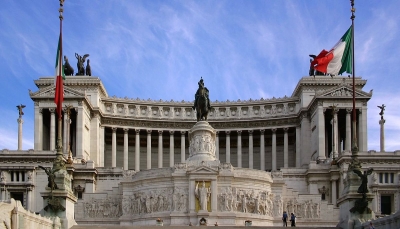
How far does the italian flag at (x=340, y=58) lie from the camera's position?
58.1 m

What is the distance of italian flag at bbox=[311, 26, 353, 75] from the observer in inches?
2286

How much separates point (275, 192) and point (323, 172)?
15842 millimetres

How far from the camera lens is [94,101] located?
353ft

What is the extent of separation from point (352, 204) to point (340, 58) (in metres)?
14.5

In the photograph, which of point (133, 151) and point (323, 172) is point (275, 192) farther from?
point (133, 151)

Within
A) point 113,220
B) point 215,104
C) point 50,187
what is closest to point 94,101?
point 215,104

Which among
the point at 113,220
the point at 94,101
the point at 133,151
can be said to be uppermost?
the point at 94,101

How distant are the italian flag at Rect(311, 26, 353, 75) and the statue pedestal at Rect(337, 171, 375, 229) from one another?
11.6m

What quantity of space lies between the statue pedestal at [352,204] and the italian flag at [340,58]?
1156 cm

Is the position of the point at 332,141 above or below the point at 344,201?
above

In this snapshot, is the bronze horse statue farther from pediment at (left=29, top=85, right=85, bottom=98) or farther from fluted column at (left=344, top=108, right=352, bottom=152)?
fluted column at (left=344, top=108, right=352, bottom=152)

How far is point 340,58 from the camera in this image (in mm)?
58875

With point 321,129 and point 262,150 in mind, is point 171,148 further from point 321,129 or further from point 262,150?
point 321,129

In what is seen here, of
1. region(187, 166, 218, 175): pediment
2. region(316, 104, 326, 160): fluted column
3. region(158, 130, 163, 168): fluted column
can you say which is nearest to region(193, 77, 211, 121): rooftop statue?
region(187, 166, 218, 175): pediment
